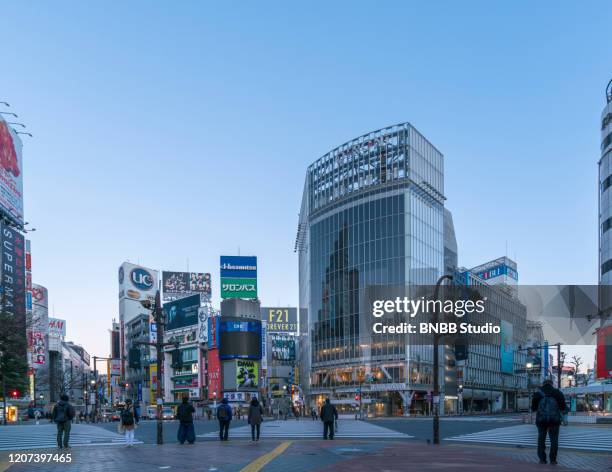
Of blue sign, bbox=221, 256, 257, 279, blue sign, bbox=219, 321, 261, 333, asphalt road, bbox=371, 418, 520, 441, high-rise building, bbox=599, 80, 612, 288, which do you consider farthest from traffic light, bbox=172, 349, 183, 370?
asphalt road, bbox=371, 418, 520, 441

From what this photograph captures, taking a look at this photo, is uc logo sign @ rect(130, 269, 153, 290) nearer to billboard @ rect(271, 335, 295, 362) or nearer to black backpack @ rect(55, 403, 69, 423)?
billboard @ rect(271, 335, 295, 362)

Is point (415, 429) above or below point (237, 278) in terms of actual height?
below

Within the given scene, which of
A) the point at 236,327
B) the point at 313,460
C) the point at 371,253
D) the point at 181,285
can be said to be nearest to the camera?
the point at 313,460

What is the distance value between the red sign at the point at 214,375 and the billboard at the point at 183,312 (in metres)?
7.59

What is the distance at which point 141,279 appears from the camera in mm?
159750

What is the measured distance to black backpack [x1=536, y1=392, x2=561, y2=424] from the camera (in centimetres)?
1420

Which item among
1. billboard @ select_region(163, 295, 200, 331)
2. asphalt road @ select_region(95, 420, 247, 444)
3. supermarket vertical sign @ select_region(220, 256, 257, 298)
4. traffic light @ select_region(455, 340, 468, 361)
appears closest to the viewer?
asphalt road @ select_region(95, 420, 247, 444)

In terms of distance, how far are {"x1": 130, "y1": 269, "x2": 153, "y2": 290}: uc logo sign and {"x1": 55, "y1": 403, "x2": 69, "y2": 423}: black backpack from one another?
464ft

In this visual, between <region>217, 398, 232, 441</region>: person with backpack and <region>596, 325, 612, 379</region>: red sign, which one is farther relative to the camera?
<region>596, 325, 612, 379</region>: red sign

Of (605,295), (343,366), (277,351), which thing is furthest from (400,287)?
(277,351)

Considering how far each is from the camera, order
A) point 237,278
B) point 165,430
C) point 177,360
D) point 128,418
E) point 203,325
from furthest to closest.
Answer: point 237,278
point 177,360
point 203,325
point 165,430
point 128,418

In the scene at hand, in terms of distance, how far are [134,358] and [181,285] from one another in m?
18.8

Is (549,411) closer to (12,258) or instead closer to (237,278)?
(12,258)

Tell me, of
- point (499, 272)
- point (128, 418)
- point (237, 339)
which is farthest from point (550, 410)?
point (499, 272)
